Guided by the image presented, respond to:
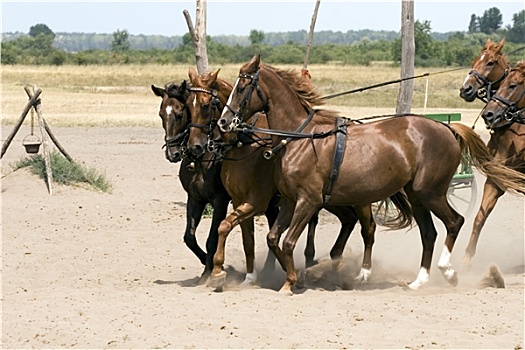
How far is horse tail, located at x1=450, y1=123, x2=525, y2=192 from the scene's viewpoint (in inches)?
380

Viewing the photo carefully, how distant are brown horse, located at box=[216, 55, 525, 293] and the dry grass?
1992 centimetres

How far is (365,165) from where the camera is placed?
8859mm

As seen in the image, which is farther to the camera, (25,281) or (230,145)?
(25,281)

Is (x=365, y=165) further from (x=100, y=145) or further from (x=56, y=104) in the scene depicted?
(x=56, y=104)

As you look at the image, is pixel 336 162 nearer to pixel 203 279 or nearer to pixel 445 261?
pixel 445 261

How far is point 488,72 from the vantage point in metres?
10.4

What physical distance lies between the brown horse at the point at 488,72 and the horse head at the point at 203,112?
9.70 feet

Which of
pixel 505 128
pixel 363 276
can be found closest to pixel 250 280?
pixel 363 276

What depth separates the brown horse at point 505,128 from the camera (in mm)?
10148

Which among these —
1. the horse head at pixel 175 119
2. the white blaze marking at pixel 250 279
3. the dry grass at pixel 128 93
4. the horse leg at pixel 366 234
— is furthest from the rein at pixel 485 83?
the dry grass at pixel 128 93

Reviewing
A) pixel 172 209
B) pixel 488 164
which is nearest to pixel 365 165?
pixel 488 164

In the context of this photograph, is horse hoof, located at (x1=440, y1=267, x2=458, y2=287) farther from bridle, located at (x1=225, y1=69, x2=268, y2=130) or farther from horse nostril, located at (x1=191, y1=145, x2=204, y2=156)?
horse nostril, located at (x1=191, y1=145, x2=204, y2=156)

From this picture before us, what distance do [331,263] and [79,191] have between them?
6.04m

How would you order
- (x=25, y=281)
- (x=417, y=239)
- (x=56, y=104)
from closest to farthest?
(x=25, y=281)
(x=417, y=239)
(x=56, y=104)
